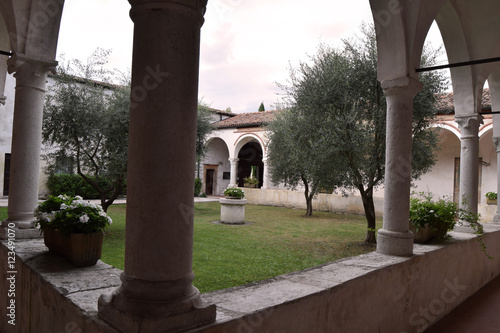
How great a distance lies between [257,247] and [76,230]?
5.52m

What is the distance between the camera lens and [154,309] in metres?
1.68

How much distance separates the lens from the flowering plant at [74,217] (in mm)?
2912

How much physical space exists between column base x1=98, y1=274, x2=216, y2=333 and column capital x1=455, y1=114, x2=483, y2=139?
573cm

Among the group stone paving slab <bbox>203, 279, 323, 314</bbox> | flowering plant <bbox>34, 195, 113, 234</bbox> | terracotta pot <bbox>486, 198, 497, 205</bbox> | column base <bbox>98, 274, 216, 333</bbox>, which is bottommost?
stone paving slab <bbox>203, 279, 323, 314</bbox>

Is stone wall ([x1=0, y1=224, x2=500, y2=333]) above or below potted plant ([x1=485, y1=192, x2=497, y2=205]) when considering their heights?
below

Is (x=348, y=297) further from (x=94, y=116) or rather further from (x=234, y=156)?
(x=234, y=156)

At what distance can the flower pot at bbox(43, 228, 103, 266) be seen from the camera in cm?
282

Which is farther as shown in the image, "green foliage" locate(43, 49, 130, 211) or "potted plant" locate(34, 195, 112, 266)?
"green foliage" locate(43, 49, 130, 211)

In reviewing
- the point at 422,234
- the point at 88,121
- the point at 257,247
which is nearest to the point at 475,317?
the point at 422,234

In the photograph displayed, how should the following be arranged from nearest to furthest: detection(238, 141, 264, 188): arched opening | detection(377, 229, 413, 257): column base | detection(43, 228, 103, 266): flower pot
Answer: detection(43, 228, 103, 266): flower pot → detection(377, 229, 413, 257): column base → detection(238, 141, 264, 188): arched opening

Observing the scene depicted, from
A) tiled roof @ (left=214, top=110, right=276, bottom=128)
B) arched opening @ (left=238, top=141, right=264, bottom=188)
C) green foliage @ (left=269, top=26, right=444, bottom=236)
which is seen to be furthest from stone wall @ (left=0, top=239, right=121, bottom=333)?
arched opening @ (left=238, top=141, right=264, bottom=188)

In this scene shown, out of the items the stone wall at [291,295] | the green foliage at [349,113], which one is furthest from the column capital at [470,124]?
the stone wall at [291,295]

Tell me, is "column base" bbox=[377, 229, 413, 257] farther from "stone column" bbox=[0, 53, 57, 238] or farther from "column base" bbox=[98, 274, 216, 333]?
"stone column" bbox=[0, 53, 57, 238]

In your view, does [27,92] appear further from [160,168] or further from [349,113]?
[349,113]
